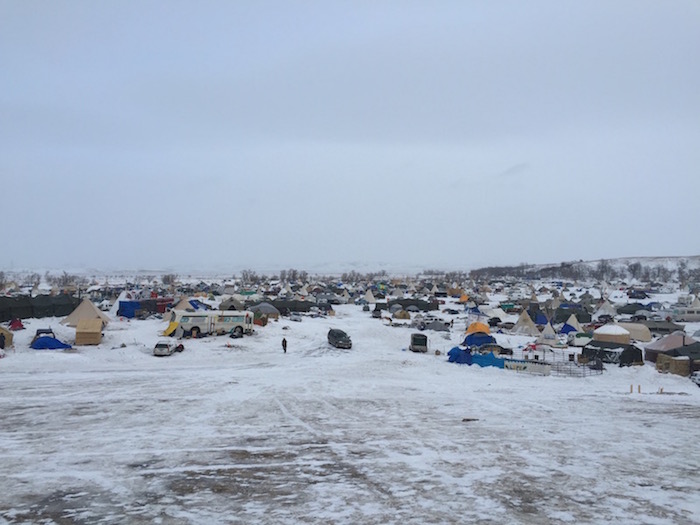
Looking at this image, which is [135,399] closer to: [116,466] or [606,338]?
[116,466]

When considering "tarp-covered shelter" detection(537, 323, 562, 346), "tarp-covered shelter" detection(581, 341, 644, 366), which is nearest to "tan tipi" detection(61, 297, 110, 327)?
"tarp-covered shelter" detection(537, 323, 562, 346)

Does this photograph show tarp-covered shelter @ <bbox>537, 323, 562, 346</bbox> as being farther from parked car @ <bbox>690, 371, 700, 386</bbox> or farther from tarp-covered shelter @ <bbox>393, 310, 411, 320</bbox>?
tarp-covered shelter @ <bbox>393, 310, 411, 320</bbox>

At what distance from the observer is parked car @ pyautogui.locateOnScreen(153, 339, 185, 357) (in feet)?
92.7

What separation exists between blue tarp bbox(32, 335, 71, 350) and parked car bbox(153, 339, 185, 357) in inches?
202

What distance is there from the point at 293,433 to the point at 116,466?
446 centimetres

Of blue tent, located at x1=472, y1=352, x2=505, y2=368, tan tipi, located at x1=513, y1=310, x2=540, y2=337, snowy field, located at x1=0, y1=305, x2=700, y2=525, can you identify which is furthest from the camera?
tan tipi, located at x1=513, y1=310, x2=540, y2=337

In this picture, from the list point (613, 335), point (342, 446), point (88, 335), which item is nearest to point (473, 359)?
point (613, 335)

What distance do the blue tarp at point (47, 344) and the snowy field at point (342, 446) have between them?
3.04 meters

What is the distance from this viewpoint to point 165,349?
93.1ft

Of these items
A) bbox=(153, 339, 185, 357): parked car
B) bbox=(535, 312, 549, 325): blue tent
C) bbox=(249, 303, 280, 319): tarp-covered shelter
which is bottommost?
bbox=(153, 339, 185, 357): parked car

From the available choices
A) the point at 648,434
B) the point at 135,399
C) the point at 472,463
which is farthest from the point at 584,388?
the point at 135,399

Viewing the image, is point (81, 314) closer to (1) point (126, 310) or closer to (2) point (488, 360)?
(1) point (126, 310)

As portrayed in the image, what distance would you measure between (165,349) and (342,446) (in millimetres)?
18627

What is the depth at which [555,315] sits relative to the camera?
52.6m
